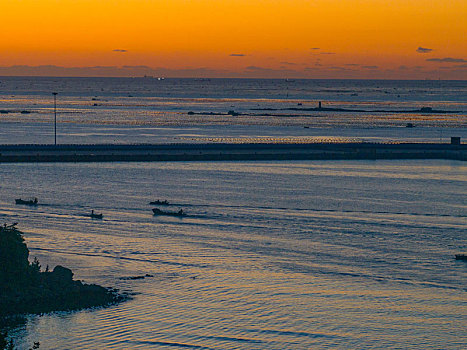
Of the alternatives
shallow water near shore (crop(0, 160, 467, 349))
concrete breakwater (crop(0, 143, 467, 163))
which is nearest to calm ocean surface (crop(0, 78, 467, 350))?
shallow water near shore (crop(0, 160, 467, 349))

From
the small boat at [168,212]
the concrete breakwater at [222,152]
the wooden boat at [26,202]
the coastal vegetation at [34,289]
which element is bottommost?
the coastal vegetation at [34,289]

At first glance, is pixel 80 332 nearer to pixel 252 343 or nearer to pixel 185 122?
pixel 252 343

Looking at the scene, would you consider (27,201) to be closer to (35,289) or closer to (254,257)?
(254,257)

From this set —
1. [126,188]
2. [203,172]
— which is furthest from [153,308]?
[203,172]

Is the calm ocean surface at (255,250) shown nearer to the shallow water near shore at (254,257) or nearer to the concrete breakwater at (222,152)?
the shallow water near shore at (254,257)

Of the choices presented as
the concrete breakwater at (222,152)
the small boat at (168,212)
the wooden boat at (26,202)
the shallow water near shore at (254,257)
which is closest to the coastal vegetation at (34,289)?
the shallow water near shore at (254,257)

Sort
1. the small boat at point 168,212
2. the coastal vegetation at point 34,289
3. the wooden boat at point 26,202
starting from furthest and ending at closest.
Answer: the wooden boat at point 26,202, the small boat at point 168,212, the coastal vegetation at point 34,289

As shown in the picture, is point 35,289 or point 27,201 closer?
point 35,289

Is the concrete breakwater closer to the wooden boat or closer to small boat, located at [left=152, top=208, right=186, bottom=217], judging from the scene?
the wooden boat

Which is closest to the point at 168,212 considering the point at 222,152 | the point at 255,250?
the point at 255,250
